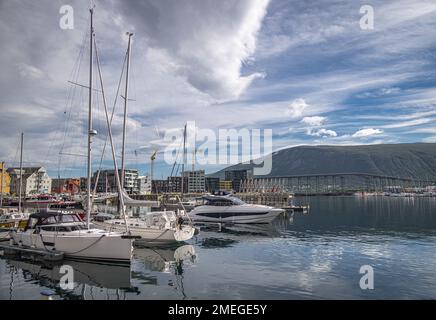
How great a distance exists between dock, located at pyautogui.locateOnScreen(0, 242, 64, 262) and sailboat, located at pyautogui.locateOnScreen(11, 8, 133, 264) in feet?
1.29

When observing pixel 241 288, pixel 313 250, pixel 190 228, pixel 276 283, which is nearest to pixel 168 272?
pixel 241 288

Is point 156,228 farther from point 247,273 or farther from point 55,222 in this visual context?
point 247,273

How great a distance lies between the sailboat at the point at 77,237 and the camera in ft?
79.9

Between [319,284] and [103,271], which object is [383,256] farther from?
[103,271]

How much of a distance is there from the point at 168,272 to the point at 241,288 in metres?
6.77

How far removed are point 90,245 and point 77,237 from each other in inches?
55.9

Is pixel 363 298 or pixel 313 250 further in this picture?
pixel 313 250

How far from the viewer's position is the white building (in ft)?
530

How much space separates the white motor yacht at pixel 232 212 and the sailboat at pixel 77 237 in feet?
106

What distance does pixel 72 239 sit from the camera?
25281 mm

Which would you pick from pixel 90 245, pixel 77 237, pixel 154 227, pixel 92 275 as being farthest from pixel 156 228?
pixel 92 275

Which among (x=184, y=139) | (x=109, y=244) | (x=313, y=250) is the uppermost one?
(x=184, y=139)

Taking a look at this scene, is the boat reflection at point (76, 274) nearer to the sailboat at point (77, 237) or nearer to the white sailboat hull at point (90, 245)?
the white sailboat hull at point (90, 245)

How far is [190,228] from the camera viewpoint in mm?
35812
